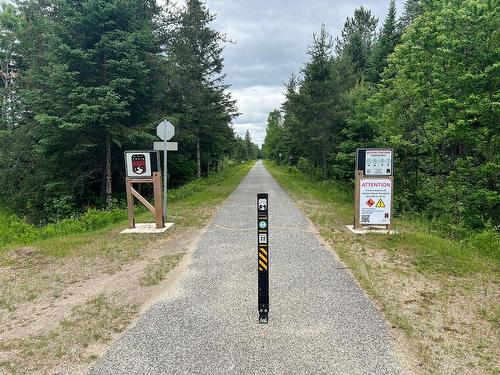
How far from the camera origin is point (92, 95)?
1240cm

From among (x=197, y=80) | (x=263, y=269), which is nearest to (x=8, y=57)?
(x=197, y=80)

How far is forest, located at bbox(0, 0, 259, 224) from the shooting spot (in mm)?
12406

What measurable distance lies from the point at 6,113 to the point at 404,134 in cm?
2132

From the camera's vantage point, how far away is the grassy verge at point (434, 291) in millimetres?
3109

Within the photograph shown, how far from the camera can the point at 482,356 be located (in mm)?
3051

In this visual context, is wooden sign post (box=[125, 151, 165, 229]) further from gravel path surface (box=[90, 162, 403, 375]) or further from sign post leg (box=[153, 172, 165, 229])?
gravel path surface (box=[90, 162, 403, 375])

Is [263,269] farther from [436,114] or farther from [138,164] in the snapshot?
[436,114]

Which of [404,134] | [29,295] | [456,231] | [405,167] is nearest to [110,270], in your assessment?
[29,295]

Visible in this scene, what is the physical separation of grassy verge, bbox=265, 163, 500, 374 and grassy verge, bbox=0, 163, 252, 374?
3.05 m

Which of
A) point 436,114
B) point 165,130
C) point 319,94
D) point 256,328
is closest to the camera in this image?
point 256,328

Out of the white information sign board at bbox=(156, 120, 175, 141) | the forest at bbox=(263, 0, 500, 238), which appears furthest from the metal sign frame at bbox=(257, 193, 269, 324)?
the forest at bbox=(263, 0, 500, 238)

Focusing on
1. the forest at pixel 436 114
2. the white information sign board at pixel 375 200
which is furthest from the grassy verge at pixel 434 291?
the forest at pixel 436 114

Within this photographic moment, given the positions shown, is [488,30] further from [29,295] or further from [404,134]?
[29,295]

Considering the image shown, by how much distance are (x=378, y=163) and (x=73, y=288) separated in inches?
266
